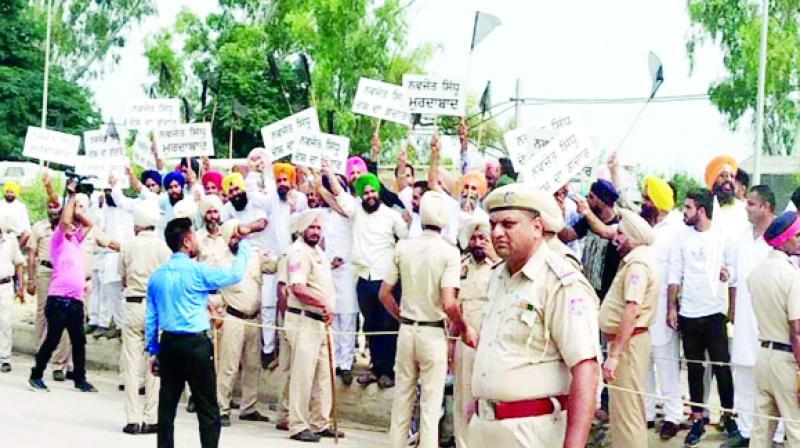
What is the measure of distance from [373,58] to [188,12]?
11.1 m

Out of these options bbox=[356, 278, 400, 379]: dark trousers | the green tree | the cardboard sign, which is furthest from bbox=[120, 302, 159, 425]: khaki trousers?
the green tree

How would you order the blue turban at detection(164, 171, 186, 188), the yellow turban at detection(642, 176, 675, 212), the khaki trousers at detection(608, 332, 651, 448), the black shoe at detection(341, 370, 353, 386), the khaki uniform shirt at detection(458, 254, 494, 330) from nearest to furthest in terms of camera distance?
1. the khaki trousers at detection(608, 332, 651, 448)
2. the khaki uniform shirt at detection(458, 254, 494, 330)
3. the yellow turban at detection(642, 176, 675, 212)
4. the black shoe at detection(341, 370, 353, 386)
5. the blue turban at detection(164, 171, 186, 188)

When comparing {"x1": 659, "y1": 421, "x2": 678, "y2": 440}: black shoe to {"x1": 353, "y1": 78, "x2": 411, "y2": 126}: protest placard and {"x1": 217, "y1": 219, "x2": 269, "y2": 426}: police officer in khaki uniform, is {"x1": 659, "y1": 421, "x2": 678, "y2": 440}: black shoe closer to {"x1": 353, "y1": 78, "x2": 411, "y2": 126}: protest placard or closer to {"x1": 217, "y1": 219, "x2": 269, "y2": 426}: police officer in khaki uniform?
{"x1": 217, "y1": 219, "x2": 269, "y2": 426}: police officer in khaki uniform

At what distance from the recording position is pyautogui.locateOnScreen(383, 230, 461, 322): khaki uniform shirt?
10.5 meters

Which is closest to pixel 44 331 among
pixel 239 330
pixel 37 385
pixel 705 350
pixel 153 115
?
pixel 37 385

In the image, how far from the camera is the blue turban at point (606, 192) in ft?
34.3

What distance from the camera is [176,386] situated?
1009cm

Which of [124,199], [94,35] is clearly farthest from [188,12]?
[124,199]

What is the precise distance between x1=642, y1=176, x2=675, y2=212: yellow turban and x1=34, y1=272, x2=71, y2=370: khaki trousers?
27.8 feet

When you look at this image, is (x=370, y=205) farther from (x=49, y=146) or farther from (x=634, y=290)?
(x=49, y=146)

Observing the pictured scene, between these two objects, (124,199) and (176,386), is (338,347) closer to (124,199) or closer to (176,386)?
(176,386)

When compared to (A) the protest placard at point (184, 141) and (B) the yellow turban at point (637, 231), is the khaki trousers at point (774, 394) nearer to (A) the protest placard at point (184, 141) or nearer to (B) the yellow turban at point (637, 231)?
(B) the yellow turban at point (637, 231)

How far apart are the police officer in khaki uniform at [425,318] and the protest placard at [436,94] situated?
2.42 m

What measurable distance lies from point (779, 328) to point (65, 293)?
8.81m
